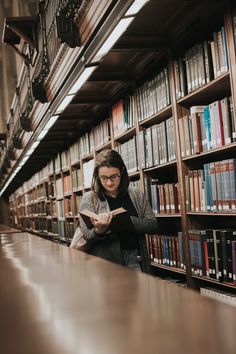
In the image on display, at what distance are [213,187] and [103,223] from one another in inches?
34.8

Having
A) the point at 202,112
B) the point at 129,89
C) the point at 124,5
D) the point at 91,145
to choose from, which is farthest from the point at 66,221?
the point at 124,5

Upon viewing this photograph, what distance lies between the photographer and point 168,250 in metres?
3.38

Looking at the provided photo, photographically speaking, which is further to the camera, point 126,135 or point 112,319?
point 126,135

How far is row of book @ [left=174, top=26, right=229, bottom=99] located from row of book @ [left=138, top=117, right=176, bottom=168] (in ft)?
0.96

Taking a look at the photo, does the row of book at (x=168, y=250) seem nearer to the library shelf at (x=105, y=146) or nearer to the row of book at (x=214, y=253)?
the row of book at (x=214, y=253)

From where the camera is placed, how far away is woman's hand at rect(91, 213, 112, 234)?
81.9 inches

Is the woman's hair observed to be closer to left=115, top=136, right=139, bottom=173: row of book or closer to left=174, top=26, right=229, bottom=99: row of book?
left=174, top=26, right=229, bottom=99: row of book

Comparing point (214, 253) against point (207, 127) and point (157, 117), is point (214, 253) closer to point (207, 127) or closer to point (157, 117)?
point (207, 127)

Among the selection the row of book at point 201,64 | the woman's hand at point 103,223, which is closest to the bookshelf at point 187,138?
the row of book at point 201,64

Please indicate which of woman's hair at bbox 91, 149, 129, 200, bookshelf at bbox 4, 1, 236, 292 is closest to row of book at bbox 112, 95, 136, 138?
bookshelf at bbox 4, 1, 236, 292

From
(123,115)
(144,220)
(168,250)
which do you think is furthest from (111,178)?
(123,115)

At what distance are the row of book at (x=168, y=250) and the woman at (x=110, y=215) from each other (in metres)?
0.98

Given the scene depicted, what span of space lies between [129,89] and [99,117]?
Answer: 48.9 inches

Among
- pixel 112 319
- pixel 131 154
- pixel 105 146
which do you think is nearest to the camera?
pixel 112 319
